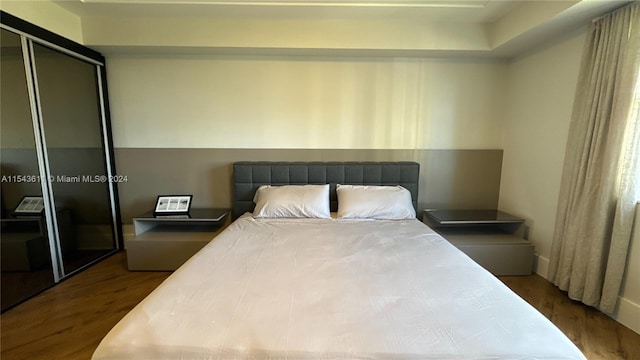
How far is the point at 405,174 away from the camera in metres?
3.09

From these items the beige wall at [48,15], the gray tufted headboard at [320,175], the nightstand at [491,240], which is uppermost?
the beige wall at [48,15]

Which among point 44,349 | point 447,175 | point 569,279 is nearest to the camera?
point 44,349

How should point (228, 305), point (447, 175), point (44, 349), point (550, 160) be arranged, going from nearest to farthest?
point (228, 305)
point (44, 349)
point (550, 160)
point (447, 175)

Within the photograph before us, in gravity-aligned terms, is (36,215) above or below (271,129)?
below

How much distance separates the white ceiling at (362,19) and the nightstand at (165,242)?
67.5 inches

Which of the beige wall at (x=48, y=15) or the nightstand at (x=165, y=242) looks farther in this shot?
the nightstand at (x=165, y=242)

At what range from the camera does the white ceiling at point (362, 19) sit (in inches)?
94.8

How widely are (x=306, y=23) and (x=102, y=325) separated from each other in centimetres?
302

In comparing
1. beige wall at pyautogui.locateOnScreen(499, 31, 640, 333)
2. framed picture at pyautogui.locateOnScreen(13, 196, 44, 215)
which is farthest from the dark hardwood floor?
framed picture at pyautogui.locateOnScreen(13, 196, 44, 215)

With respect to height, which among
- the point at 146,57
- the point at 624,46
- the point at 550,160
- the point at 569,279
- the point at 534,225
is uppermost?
the point at 146,57

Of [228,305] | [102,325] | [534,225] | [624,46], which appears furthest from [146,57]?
[534,225]

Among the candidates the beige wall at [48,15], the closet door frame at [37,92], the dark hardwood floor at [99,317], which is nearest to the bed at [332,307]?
the dark hardwood floor at [99,317]

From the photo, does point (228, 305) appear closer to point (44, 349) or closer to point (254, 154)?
point (44, 349)

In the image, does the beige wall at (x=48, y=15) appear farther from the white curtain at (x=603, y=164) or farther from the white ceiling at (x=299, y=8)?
the white curtain at (x=603, y=164)
